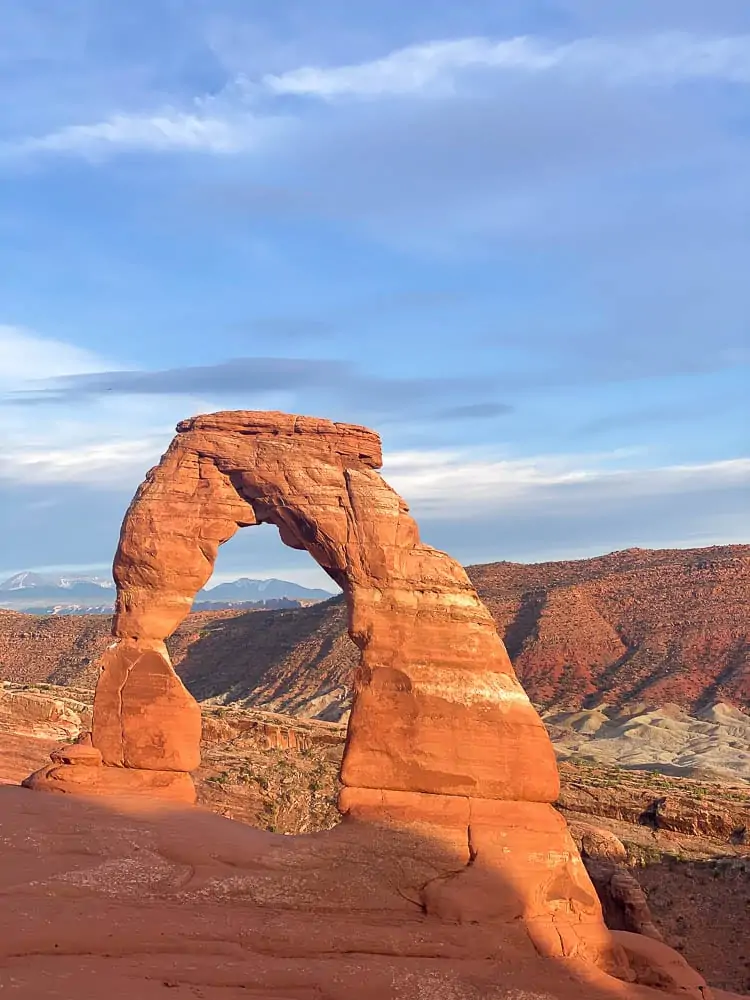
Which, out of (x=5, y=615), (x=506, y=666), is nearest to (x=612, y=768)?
(x=506, y=666)

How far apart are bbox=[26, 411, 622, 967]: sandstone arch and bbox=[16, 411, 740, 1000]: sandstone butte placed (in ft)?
0.09

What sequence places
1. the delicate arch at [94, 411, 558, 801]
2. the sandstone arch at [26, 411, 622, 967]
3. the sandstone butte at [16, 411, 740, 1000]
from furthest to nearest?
the delicate arch at [94, 411, 558, 801] → the sandstone arch at [26, 411, 622, 967] → the sandstone butte at [16, 411, 740, 1000]

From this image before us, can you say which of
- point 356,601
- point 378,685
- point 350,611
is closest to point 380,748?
point 378,685

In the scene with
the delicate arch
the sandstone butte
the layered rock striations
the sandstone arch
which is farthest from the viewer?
the delicate arch

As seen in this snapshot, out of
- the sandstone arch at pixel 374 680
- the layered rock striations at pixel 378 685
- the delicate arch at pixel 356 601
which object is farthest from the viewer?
the delicate arch at pixel 356 601

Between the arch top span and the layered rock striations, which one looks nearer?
the layered rock striations

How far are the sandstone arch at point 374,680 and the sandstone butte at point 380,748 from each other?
0.03 m

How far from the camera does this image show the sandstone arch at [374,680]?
15.1m

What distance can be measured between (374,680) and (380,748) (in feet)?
3.33

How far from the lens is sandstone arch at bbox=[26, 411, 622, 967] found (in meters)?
15.1

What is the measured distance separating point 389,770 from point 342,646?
6310cm

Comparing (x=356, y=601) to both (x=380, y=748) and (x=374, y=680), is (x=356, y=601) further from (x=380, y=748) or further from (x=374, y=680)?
→ (x=380, y=748)

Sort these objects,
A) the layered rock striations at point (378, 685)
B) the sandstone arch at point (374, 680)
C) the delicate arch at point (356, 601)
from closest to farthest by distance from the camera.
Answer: the layered rock striations at point (378, 685) < the sandstone arch at point (374, 680) < the delicate arch at point (356, 601)

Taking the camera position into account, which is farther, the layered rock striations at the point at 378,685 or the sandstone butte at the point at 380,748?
the layered rock striations at the point at 378,685
